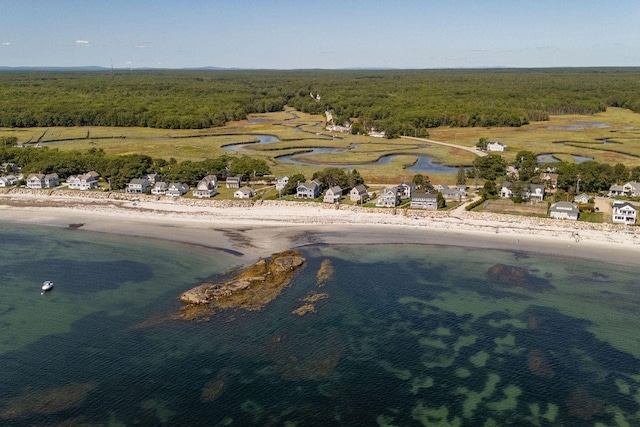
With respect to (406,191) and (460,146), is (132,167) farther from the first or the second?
(460,146)

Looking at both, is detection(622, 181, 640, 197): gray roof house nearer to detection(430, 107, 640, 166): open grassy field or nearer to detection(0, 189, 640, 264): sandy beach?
detection(0, 189, 640, 264): sandy beach

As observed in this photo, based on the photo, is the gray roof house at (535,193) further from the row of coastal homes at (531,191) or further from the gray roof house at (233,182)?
the gray roof house at (233,182)

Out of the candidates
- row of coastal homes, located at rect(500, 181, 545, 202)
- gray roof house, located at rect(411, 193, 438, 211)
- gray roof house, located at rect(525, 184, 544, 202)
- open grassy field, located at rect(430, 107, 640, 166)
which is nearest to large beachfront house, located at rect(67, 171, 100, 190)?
gray roof house, located at rect(411, 193, 438, 211)

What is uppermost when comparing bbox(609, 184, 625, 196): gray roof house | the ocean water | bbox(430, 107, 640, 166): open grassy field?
bbox(430, 107, 640, 166): open grassy field

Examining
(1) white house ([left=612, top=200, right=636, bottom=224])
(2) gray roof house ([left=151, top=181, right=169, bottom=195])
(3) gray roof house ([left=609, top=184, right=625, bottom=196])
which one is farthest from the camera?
(2) gray roof house ([left=151, top=181, right=169, bottom=195])

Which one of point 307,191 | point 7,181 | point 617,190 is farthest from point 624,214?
point 7,181

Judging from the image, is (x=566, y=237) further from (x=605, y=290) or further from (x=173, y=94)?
(x=173, y=94)
